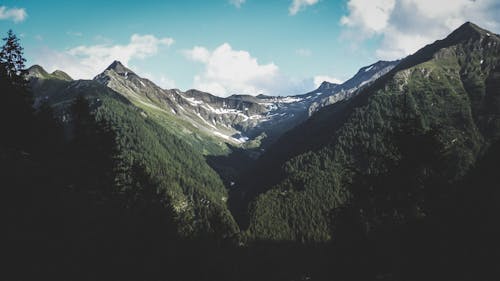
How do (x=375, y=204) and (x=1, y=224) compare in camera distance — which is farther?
(x=375, y=204)

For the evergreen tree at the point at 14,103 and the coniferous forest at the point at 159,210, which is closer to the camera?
the coniferous forest at the point at 159,210

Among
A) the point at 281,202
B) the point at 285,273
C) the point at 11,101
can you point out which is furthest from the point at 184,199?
the point at 11,101

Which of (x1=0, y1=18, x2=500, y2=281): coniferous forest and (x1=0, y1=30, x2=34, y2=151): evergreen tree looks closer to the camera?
(x1=0, y1=18, x2=500, y2=281): coniferous forest

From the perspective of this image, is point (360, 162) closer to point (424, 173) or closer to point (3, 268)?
point (424, 173)

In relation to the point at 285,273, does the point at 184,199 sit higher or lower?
higher

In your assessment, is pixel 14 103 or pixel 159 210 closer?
pixel 14 103

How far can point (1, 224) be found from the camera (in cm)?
1953

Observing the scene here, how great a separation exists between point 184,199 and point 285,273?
235 ft

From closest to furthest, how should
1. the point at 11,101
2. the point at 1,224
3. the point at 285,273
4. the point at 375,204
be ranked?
the point at 1,224 < the point at 375,204 < the point at 11,101 < the point at 285,273

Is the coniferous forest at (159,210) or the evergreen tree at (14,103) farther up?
the evergreen tree at (14,103)

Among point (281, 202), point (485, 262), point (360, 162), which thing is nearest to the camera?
point (485, 262)

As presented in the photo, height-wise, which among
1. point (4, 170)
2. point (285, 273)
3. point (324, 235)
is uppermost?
point (4, 170)

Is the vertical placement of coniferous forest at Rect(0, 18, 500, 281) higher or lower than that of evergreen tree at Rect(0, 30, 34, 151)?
lower

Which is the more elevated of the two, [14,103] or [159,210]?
[14,103]
